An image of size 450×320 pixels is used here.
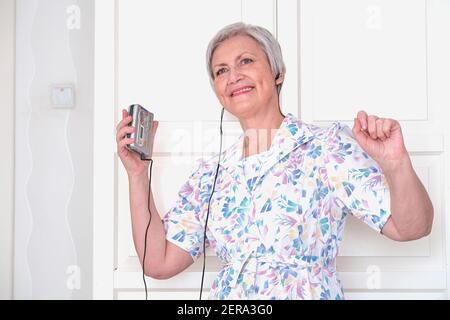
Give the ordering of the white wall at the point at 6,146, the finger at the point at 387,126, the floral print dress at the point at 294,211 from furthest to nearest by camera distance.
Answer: the white wall at the point at 6,146
the floral print dress at the point at 294,211
the finger at the point at 387,126

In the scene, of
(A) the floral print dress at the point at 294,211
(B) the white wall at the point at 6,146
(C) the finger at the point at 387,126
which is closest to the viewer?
(C) the finger at the point at 387,126

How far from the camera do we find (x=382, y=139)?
0.69 m

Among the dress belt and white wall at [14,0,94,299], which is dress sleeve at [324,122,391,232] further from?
white wall at [14,0,94,299]

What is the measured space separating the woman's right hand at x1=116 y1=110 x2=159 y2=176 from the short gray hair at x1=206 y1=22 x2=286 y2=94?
0.18m

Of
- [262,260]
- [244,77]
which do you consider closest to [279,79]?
[244,77]

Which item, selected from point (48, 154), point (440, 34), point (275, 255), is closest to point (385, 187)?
point (275, 255)

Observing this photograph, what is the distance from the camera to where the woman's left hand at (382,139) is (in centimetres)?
68

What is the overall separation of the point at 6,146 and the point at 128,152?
0.79 feet

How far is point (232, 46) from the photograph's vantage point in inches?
33.5

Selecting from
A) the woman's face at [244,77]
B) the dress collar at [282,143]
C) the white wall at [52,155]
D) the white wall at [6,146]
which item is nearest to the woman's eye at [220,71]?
the woman's face at [244,77]

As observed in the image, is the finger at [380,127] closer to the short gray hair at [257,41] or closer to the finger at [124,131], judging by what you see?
the short gray hair at [257,41]

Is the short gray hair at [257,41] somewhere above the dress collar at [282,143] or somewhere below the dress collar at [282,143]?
above

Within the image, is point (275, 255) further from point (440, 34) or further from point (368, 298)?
point (440, 34)

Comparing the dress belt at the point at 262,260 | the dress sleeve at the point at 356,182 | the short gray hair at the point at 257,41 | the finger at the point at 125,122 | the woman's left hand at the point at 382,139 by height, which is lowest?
the dress belt at the point at 262,260
